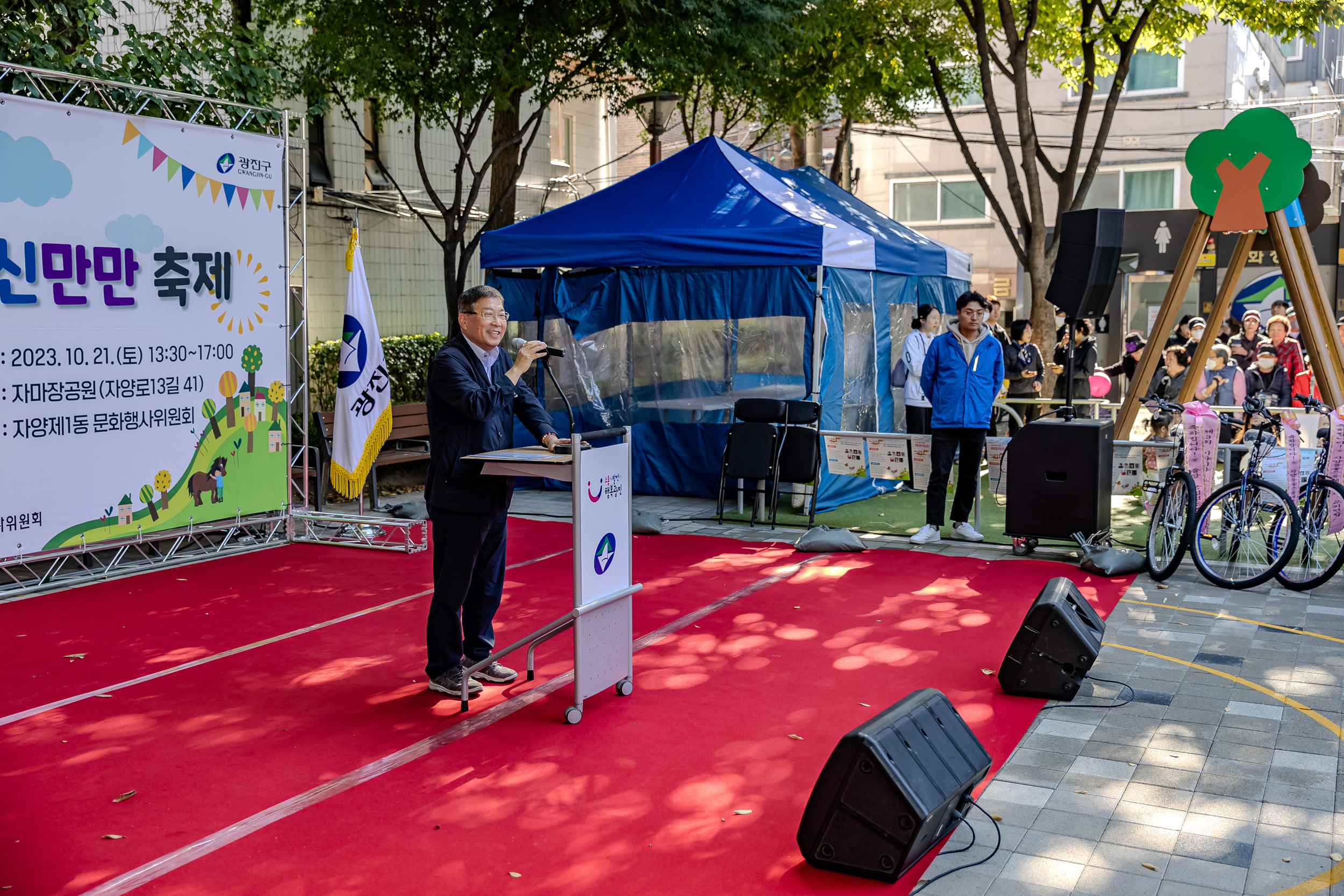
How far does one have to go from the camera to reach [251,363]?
874 centimetres

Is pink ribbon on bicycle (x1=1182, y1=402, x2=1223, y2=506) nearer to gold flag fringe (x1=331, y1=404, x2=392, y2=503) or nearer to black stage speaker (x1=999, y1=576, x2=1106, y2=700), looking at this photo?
black stage speaker (x1=999, y1=576, x2=1106, y2=700)

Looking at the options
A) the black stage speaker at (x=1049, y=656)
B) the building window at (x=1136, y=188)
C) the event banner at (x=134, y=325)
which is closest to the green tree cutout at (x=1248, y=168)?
the black stage speaker at (x=1049, y=656)

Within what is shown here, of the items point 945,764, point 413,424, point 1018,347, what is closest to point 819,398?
point 1018,347

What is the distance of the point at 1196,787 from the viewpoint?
14.0ft

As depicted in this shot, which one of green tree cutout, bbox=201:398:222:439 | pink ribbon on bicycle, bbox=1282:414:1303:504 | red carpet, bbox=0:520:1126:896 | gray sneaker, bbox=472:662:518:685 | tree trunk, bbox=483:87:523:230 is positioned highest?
tree trunk, bbox=483:87:523:230

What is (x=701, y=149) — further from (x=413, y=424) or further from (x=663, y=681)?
(x=663, y=681)

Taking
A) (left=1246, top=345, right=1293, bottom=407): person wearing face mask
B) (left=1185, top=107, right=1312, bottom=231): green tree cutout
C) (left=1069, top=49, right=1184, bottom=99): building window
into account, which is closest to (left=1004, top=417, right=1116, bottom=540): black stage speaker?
(left=1185, top=107, right=1312, bottom=231): green tree cutout

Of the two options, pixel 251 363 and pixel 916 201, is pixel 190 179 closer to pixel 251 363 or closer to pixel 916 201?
pixel 251 363

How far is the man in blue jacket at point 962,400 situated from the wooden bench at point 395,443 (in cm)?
443

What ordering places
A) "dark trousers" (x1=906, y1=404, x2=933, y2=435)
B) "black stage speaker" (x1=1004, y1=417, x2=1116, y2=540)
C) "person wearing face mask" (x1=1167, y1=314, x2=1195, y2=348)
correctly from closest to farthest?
"black stage speaker" (x1=1004, y1=417, x2=1116, y2=540) < "dark trousers" (x1=906, y1=404, x2=933, y2=435) < "person wearing face mask" (x1=1167, y1=314, x2=1195, y2=348)

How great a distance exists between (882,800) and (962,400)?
570cm

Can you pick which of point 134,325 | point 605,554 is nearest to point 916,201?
point 134,325

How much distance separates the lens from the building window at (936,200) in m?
28.8

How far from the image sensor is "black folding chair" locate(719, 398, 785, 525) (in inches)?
393
